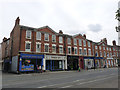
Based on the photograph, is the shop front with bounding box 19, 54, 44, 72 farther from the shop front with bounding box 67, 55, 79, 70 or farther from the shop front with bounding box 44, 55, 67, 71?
the shop front with bounding box 67, 55, 79, 70

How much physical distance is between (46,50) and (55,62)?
4149mm

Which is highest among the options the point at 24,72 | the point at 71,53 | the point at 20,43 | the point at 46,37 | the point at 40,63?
the point at 46,37

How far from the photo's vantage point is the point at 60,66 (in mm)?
29625

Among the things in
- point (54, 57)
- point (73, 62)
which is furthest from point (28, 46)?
point (73, 62)

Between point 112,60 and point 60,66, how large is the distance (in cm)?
3038

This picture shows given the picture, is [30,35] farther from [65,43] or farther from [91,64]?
[91,64]

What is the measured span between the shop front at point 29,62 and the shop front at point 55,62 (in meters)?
1.73

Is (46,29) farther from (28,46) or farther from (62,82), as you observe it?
(62,82)

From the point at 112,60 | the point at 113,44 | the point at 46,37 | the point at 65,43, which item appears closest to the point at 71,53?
the point at 65,43

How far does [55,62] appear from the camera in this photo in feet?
93.9

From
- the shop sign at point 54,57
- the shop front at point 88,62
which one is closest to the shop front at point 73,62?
the shop sign at point 54,57

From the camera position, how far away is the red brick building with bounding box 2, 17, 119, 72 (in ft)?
79.0

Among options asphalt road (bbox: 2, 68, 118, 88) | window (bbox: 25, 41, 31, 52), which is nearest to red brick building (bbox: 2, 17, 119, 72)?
window (bbox: 25, 41, 31, 52)

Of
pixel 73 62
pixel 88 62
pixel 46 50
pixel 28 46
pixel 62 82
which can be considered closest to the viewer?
pixel 62 82
